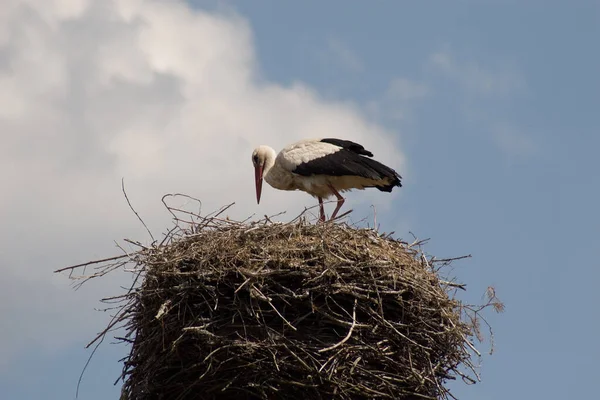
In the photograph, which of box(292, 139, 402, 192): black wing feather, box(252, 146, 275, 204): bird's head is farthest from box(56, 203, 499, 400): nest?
box(252, 146, 275, 204): bird's head

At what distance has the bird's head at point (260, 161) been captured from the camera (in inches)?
450

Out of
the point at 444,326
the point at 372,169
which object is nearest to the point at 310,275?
the point at 444,326

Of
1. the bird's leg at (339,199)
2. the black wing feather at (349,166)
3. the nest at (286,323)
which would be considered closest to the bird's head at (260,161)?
the black wing feather at (349,166)

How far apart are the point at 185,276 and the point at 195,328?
48 centimetres

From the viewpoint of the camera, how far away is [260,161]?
11453 mm

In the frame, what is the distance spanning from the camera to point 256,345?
273 inches

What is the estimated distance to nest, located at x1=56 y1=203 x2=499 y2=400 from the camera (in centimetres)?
698

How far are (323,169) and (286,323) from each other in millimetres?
3889

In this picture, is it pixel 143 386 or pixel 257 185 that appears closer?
pixel 143 386

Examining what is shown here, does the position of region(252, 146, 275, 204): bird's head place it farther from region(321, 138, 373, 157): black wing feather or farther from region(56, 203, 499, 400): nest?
region(56, 203, 499, 400): nest

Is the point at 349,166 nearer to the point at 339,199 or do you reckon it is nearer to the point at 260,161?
the point at 339,199

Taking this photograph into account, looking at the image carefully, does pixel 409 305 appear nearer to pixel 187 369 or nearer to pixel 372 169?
pixel 187 369

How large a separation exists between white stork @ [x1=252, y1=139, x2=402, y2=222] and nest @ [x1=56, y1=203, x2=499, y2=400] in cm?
295

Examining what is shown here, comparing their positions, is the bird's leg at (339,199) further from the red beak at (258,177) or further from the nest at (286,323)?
the nest at (286,323)
